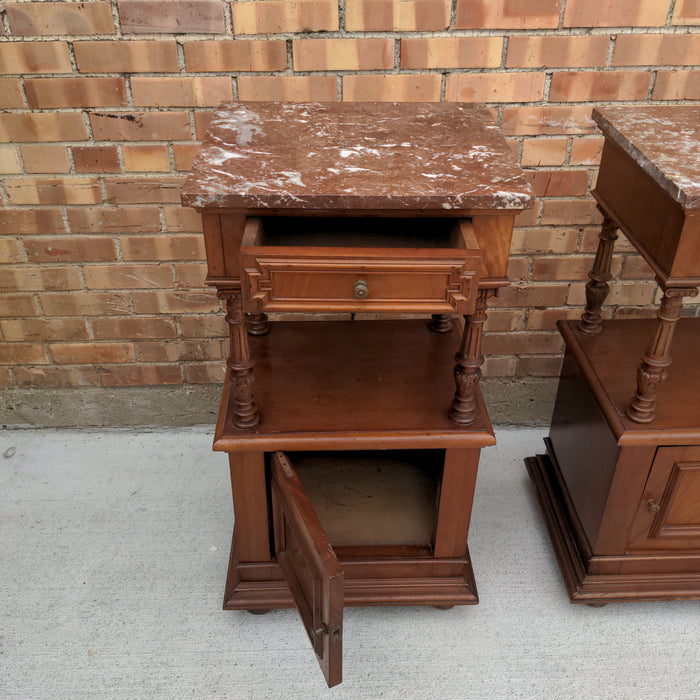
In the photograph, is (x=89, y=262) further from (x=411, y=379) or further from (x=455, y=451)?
(x=455, y=451)

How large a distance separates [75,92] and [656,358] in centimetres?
166

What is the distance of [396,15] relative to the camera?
1.87m

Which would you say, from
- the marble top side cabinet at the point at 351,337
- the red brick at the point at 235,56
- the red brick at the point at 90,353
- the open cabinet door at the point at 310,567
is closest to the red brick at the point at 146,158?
the red brick at the point at 235,56

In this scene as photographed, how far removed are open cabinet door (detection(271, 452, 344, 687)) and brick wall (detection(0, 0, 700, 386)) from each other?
89 centimetres

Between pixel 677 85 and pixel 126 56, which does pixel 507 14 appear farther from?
pixel 126 56

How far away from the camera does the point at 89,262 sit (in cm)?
220

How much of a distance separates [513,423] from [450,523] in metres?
0.89

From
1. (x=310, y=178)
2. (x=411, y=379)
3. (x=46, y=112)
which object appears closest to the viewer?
(x=310, y=178)

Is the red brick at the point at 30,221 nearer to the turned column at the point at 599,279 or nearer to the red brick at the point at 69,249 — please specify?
the red brick at the point at 69,249

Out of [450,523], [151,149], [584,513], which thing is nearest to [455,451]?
[450,523]

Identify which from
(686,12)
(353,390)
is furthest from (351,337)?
(686,12)

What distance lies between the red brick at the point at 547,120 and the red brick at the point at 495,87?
4 centimetres

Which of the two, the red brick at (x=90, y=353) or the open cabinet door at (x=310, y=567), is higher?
the open cabinet door at (x=310, y=567)

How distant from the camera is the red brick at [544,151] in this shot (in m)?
2.04
